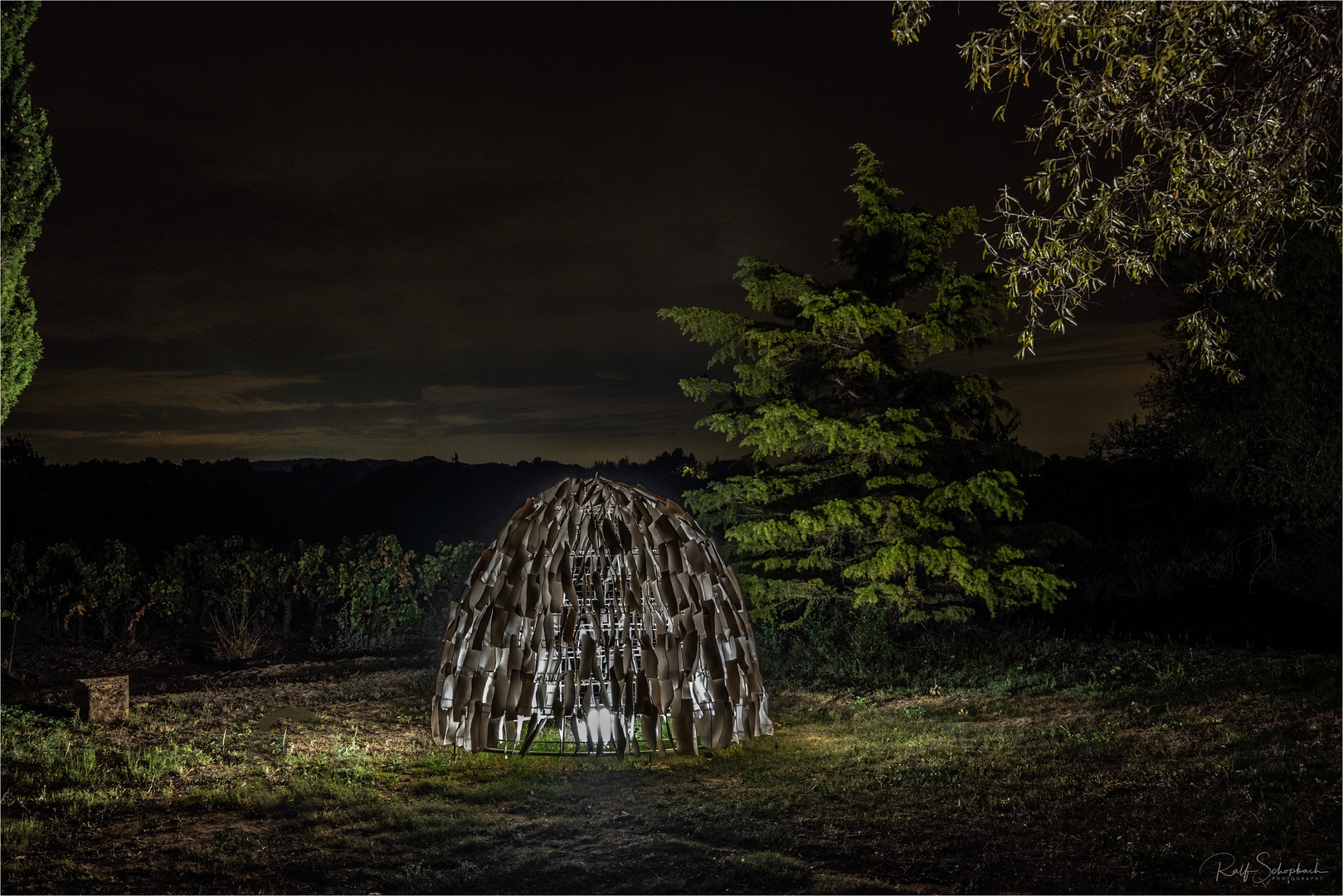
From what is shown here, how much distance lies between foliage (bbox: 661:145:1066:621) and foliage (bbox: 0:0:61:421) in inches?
248

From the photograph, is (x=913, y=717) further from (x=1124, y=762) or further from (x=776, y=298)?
(x=776, y=298)

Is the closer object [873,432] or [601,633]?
[601,633]

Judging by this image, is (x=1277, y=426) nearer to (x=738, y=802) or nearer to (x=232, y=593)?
(x=738, y=802)

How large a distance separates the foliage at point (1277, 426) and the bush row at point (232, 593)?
1046 centimetres

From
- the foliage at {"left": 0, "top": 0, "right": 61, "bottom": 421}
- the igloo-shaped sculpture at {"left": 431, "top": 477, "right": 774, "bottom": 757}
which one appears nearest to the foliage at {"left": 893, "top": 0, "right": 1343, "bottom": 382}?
the igloo-shaped sculpture at {"left": 431, "top": 477, "right": 774, "bottom": 757}

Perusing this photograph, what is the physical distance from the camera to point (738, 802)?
5.71 metres

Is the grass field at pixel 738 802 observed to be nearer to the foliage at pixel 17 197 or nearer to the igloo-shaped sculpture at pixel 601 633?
the igloo-shaped sculpture at pixel 601 633

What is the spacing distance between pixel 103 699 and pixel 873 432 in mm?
7824

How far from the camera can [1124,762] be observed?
6.38 metres

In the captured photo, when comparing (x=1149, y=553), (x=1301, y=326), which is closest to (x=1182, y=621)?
(x=1149, y=553)

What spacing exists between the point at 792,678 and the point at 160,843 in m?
6.60

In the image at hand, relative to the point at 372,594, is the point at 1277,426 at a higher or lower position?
higher

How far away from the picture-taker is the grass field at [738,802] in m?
4.54

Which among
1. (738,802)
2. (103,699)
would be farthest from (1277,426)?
(103,699)
